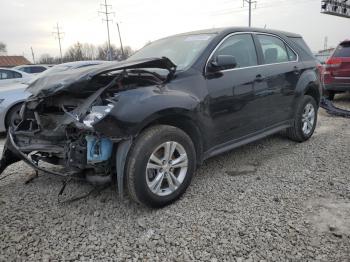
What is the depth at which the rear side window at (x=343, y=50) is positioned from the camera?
8.23 metres

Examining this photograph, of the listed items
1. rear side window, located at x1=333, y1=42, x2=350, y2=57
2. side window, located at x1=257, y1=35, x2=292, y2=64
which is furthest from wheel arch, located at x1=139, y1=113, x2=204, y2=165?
rear side window, located at x1=333, y1=42, x2=350, y2=57

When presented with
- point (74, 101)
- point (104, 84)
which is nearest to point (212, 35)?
point (104, 84)

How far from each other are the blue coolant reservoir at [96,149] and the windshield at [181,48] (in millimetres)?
1216

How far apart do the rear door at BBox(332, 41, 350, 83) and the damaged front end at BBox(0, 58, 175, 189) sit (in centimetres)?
650

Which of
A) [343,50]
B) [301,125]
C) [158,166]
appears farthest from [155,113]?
[343,50]

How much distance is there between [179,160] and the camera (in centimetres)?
323

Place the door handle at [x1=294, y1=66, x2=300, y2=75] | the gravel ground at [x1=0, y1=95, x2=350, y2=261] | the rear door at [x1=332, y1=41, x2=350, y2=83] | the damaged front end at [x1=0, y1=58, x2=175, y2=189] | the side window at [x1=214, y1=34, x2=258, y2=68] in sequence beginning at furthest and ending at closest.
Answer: the rear door at [x1=332, y1=41, x2=350, y2=83], the door handle at [x1=294, y1=66, x2=300, y2=75], the side window at [x1=214, y1=34, x2=258, y2=68], the damaged front end at [x1=0, y1=58, x2=175, y2=189], the gravel ground at [x1=0, y1=95, x2=350, y2=261]

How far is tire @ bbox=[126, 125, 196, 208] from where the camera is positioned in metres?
2.88

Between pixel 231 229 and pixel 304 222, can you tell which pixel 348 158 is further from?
pixel 231 229

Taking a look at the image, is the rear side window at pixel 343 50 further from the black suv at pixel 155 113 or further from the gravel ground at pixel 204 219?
the gravel ground at pixel 204 219

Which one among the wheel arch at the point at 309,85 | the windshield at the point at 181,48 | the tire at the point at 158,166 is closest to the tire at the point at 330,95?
the wheel arch at the point at 309,85

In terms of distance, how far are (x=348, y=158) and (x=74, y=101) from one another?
144 inches

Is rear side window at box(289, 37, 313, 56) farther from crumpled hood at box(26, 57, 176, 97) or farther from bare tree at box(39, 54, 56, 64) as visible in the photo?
bare tree at box(39, 54, 56, 64)

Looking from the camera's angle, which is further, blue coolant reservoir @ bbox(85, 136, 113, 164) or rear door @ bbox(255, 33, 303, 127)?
rear door @ bbox(255, 33, 303, 127)
